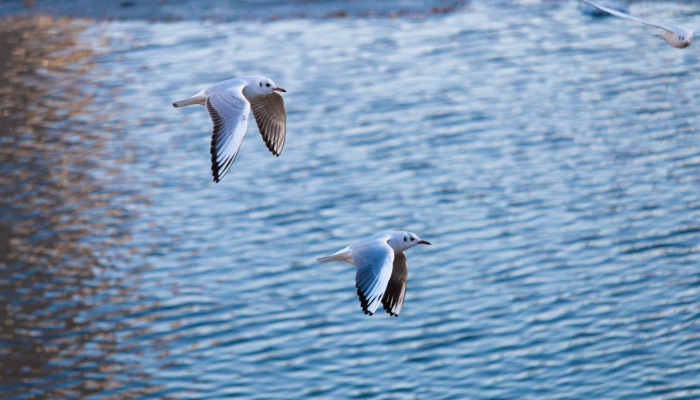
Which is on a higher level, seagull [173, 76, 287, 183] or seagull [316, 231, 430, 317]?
seagull [173, 76, 287, 183]

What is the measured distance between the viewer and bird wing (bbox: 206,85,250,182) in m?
10.6

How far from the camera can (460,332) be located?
2272 centimetres

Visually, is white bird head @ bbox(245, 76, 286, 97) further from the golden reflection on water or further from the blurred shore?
the blurred shore

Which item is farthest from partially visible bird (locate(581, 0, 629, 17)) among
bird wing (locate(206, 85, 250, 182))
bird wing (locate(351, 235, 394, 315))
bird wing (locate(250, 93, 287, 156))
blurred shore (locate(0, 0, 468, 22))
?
bird wing (locate(206, 85, 250, 182))

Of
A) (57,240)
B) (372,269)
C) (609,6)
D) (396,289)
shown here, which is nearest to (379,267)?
(372,269)

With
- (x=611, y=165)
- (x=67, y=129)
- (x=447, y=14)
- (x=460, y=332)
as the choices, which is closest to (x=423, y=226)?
(x=460, y=332)

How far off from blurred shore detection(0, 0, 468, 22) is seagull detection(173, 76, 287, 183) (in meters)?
30.5

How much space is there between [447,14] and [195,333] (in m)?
24.0

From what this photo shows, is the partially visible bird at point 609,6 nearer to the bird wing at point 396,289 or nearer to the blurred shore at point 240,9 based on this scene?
the blurred shore at point 240,9

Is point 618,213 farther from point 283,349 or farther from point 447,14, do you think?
point 447,14

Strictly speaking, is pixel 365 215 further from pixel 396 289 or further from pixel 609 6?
pixel 609 6

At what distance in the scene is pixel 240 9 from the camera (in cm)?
4347

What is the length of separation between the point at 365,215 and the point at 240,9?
61.4 feet

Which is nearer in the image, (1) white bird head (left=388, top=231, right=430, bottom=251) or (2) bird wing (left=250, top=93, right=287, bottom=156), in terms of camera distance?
(1) white bird head (left=388, top=231, right=430, bottom=251)
